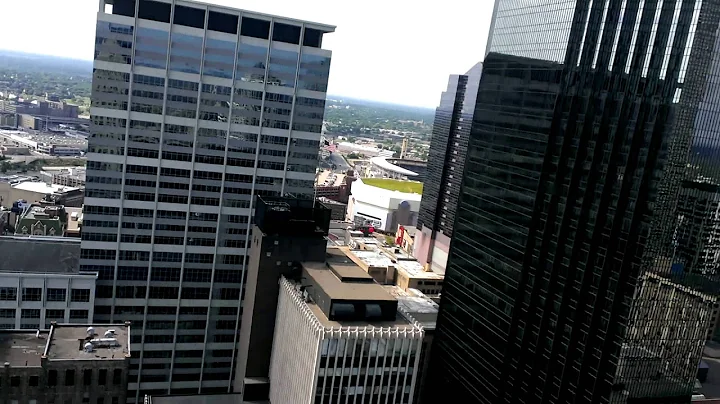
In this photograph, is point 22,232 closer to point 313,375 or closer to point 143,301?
point 143,301

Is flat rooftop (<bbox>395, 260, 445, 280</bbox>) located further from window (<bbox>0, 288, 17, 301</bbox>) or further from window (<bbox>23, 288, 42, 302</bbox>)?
window (<bbox>0, 288, 17, 301</bbox>)

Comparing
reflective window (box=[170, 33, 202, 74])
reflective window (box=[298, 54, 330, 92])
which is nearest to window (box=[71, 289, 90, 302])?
reflective window (box=[170, 33, 202, 74])

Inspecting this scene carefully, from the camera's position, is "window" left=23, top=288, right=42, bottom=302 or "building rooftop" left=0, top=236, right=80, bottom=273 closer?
"window" left=23, top=288, right=42, bottom=302

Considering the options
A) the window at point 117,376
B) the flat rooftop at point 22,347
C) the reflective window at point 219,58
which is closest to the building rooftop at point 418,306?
the reflective window at point 219,58

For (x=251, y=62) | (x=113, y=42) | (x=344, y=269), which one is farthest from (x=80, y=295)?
(x=251, y=62)

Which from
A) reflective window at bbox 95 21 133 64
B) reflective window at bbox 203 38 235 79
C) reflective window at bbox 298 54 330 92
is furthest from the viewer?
reflective window at bbox 298 54 330 92

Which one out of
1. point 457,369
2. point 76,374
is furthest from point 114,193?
point 457,369

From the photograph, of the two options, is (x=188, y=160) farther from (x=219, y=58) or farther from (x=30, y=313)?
(x=30, y=313)
